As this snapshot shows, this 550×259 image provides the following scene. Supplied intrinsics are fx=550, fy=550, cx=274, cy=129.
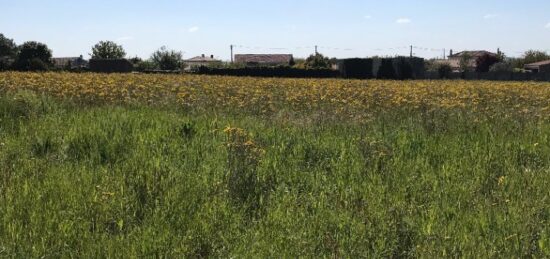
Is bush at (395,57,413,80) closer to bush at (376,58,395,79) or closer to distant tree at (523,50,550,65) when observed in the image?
bush at (376,58,395,79)

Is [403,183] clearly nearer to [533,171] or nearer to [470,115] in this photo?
[533,171]

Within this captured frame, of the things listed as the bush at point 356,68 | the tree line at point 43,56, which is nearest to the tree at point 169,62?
the tree line at point 43,56

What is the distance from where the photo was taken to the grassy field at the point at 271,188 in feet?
13.4

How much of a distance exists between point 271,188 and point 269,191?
0.13 m

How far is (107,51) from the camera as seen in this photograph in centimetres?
9988

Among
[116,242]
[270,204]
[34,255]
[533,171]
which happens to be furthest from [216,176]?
[533,171]

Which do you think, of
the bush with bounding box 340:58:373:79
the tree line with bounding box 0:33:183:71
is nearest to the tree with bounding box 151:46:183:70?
the tree line with bounding box 0:33:183:71

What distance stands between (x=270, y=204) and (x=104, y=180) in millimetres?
1773

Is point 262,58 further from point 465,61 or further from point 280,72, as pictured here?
point 280,72

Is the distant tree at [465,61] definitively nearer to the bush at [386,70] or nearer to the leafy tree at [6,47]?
the bush at [386,70]

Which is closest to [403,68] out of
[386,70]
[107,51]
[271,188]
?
[386,70]

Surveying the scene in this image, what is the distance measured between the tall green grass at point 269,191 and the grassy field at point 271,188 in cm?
2

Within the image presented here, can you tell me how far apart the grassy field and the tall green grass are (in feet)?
0.05

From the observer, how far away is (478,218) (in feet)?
15.2
